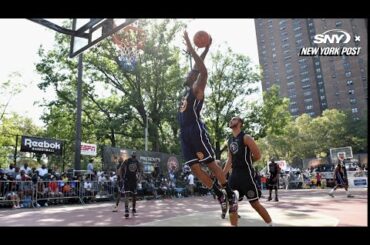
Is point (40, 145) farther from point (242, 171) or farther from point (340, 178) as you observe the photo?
point (340, 178)

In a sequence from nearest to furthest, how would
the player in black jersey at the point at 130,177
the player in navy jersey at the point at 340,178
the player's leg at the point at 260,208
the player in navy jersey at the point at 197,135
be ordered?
the player in navy jersey at the point at 197,135
the player's leg at the point at 260,208
the player in black jersey at the point at 130,177
the player in navy jersey at the point at 340,178

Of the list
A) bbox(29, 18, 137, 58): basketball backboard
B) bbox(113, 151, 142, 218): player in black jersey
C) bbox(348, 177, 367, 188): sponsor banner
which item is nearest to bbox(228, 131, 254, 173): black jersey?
bbox(29, 18, 137, 58): basketball backboard

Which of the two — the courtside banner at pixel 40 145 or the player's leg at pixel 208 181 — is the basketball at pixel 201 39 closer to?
the player's leg at pixel 208 181

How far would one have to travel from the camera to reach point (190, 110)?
5.31 metres

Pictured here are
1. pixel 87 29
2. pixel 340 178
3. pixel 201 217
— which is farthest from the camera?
pixel 340 178

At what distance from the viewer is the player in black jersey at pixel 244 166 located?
561 cm

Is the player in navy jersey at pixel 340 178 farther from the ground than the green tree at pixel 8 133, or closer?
closer

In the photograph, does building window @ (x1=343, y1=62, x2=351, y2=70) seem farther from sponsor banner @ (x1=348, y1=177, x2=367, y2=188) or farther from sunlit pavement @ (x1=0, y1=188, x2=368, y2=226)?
sunlit pavement @ (x1=0, y1=188, x2=368, y2=226)

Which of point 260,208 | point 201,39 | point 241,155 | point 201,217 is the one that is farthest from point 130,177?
point 201,39

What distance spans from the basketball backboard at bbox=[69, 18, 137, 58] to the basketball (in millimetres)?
2170

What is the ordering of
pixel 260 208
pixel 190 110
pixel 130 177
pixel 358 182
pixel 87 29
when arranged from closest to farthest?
pixel 190 110 → pixel 260 208 → pixel 87 29 → pixel 130 177 → pixel 358 182

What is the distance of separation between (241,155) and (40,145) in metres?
13.5

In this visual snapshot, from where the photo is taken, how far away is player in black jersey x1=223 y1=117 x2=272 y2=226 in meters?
5.61

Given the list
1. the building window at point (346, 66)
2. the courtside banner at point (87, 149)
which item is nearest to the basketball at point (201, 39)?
the courtside banner at point (87, 149)
